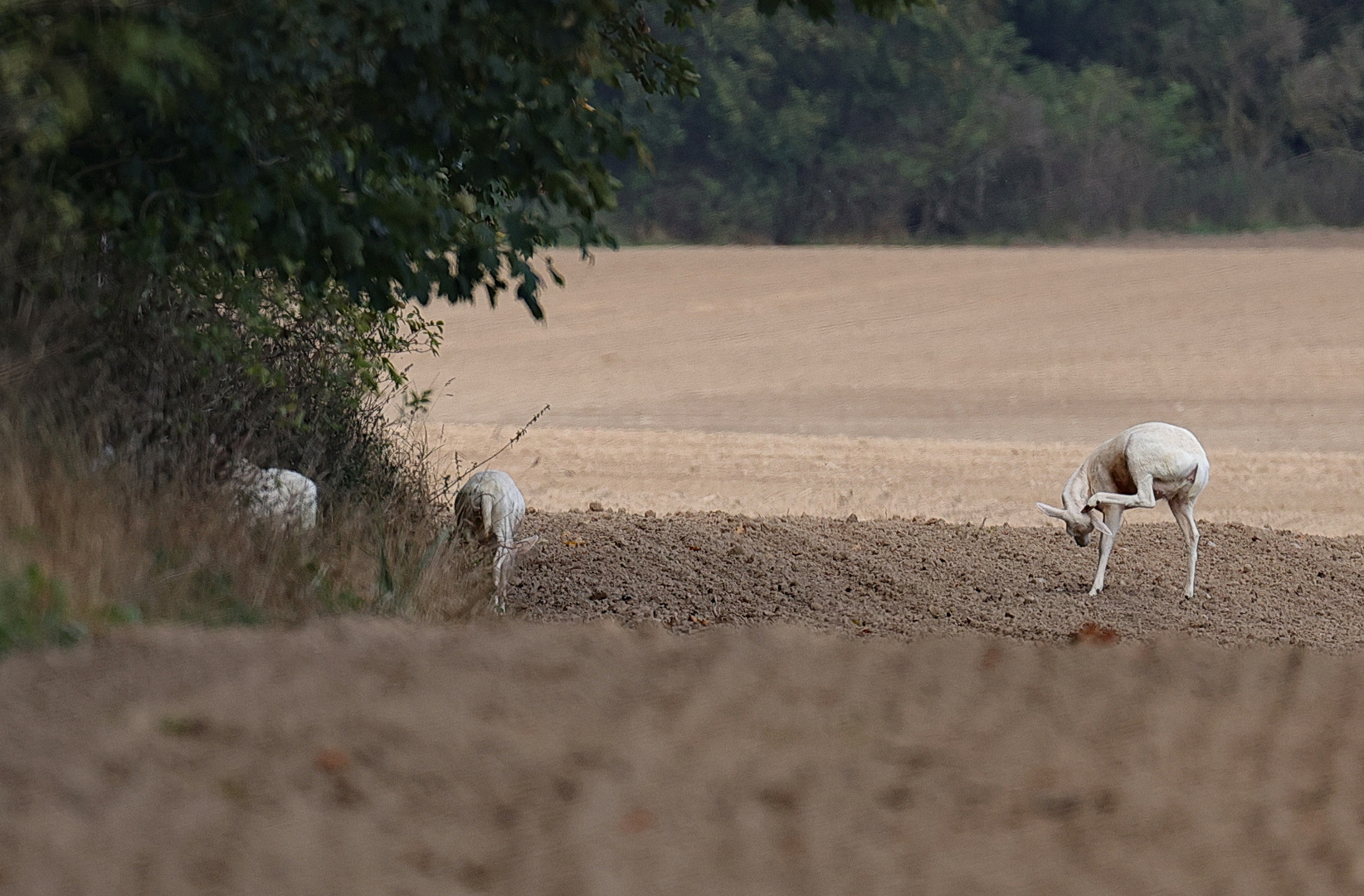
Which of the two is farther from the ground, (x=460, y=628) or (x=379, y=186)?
(x=379, y=186)

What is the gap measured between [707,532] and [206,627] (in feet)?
16.8

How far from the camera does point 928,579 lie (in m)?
8.86

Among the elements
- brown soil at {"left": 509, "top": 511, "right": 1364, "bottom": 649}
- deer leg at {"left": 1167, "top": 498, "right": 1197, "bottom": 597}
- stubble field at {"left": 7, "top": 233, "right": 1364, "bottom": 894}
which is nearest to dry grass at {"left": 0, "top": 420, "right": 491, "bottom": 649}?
stubble field at {"left": 7, "top": 233, "right": 1364, "bottom": 894}

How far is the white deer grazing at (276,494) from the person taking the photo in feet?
20.2

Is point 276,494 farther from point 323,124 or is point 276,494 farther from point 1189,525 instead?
point 1189,525

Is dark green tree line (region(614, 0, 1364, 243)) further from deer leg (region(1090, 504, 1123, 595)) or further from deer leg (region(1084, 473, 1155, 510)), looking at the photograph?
deer leg (region(1084, 473, 1155, 510))

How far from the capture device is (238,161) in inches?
226

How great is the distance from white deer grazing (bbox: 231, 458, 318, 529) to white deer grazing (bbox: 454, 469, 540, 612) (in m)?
0.99

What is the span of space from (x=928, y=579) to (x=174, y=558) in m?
4.73

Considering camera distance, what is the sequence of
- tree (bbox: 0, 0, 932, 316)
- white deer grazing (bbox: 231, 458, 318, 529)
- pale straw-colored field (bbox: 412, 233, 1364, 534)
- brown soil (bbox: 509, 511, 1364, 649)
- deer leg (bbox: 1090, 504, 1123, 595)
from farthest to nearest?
pale straw-colored field (bbox: 412, 233, 1364, 534), deer leg (bbox: 1090, 504, 1123, 595), brown soil (bbox: 509, 511, 1364, 649), white deer grazing (bbox: 231, 458, 318, 529), tree (bbox: 0, 0, 932, 316)

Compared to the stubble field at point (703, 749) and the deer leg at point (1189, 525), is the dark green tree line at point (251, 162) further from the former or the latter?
the deer leg at point (1189, 525)

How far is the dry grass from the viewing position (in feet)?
15.7

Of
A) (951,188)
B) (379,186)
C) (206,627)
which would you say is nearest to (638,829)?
(206,627)

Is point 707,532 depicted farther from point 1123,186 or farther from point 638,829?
point 1123,186
